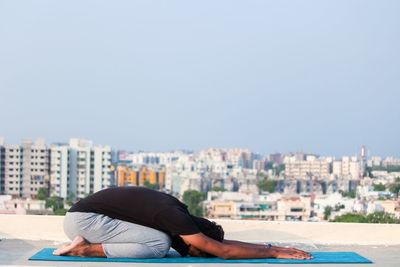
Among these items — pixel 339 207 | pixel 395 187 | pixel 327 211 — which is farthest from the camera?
pixel 395 187

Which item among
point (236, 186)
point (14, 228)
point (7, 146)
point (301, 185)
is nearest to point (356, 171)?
point (301, 185)

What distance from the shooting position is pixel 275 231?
Result: 5.13 m

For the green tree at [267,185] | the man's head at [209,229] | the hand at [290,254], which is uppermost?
the man's head at [209,229]

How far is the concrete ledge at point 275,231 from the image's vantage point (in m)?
4.85

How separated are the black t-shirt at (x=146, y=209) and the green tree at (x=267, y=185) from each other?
5324 cm

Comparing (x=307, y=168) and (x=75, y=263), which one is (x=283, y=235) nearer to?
(x=75, y=263)

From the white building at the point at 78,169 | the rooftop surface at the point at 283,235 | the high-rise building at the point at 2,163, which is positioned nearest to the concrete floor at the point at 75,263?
the rooftop surface at the point at 283,235

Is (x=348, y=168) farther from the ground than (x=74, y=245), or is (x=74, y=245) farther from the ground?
(x=348, y=168)

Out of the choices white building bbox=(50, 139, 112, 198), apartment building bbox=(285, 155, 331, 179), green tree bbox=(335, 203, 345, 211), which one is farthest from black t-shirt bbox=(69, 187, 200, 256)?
apartment building bbox=(285, 155, 331, 179)

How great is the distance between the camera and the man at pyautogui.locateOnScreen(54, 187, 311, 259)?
11.6ft

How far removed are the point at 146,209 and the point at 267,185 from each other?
178ft

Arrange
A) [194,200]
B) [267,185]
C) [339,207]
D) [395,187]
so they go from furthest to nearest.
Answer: [267,185], [194,200], [395,187], [339,207]

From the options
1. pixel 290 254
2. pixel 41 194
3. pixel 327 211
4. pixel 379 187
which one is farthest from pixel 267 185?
pixel 290 254

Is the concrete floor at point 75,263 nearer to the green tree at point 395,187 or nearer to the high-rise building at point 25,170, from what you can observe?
the green tree at point 395,187
